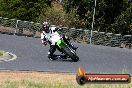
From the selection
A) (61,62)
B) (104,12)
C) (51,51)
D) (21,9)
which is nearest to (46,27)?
(51,51)

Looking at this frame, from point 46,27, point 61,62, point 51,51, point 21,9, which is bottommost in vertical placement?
point 61,62

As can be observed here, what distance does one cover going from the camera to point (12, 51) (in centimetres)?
2453

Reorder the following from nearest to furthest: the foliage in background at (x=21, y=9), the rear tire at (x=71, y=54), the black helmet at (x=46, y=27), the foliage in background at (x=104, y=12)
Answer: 1. the black helmet at (x=46, y=27)
2. the rear tire at (x=71, y=54)
3. the foliage in background at (x=104, y=12)
4. the foliage in background at (x=21, y=9)

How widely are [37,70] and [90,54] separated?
8748 millimetres

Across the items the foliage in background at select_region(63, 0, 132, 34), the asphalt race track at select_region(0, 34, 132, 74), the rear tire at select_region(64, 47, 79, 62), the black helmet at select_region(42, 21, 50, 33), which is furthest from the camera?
the foliage in background at select_region(63, 0, 132, 34)

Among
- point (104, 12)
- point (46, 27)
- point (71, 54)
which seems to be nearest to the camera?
point (46, 27)

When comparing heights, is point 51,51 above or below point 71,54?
above

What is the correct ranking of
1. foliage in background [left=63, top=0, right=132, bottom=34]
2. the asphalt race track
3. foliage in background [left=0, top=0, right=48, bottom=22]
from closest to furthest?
the asphalt race track
foliage in background [left=63, top=0, right=132, bottom=34]
foliage in background [left=0, top=0, right=48, bottom=22]

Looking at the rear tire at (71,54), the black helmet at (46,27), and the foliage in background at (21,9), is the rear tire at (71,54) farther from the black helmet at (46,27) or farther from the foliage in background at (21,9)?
the foliage in background at (21,9)

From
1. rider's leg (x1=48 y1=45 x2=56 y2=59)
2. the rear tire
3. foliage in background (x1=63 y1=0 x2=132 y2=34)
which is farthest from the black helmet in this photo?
foliage in background (x1=63 y1=0 x2=132 y2=34)

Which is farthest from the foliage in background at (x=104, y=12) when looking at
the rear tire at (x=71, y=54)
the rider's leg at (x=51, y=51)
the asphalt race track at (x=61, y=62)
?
the rider's leg at (x=51, y=51)

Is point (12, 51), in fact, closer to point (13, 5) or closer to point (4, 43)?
point (4, 43)

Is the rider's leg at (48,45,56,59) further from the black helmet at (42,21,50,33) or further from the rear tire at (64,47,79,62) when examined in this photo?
the black helmet at (42,21,50,33)

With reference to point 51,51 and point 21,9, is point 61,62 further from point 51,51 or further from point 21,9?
point 21,9
